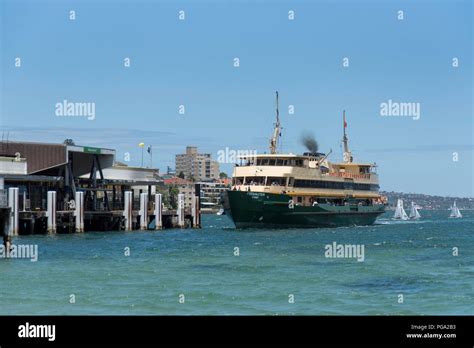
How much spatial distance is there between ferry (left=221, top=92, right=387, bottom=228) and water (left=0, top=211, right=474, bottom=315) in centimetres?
2203

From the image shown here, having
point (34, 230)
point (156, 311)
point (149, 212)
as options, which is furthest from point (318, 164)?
point (156, 311)

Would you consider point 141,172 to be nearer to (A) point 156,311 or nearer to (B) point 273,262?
(B) point 273,262

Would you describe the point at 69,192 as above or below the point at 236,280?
above

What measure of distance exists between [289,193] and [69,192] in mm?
20302

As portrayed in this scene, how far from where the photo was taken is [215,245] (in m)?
62.6

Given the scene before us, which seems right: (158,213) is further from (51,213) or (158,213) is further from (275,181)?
(51,213)

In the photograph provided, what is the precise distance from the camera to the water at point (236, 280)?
30375mm

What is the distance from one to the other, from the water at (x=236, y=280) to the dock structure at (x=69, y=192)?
13.4m

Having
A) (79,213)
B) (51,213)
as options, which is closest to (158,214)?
(79,213)

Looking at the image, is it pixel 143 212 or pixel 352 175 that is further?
pixel 352 175

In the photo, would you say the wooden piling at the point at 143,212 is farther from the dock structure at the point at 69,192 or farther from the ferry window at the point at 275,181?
the ferry window at the point at 275,181

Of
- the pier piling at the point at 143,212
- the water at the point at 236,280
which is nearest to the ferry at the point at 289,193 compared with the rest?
the pier piling at the point at 143,212

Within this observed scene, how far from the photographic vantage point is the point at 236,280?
38.1 metres
